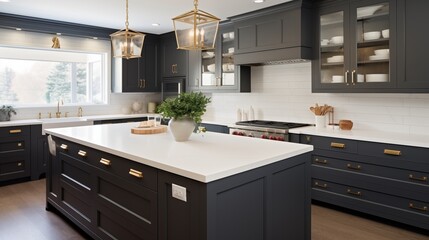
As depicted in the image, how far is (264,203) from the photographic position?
207 cm

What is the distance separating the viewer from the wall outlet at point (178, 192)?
6.02ft

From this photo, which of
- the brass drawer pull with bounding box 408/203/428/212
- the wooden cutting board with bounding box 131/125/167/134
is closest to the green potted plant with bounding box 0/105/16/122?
the wooden cutting board with bounding box 131/125/167/134

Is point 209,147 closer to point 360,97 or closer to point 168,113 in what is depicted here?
point 168,113

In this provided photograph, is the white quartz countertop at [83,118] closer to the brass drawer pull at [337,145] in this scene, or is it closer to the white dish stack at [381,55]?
the brass drawer pull at [337,145]

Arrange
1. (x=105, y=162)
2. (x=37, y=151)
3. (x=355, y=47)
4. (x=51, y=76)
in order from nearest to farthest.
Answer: (x=105, y=162)
(x=355, y=47)
(x=37, y=151)
(x=51, y=76)

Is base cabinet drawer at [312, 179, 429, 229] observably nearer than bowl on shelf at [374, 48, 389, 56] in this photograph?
Yes

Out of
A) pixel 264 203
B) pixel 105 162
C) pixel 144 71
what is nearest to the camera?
pixel 264 203

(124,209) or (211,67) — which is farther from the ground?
(211,67)

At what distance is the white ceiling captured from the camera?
4.20 m

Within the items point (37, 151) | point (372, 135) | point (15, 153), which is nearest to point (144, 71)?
point (37, 151)

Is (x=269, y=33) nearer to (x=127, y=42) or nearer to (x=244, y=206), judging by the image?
(x=127, y=42)

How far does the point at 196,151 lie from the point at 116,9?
308 cm

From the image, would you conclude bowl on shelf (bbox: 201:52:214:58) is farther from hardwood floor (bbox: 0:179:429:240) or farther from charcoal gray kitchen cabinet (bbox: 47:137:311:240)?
charcoal gray kitchen cabinet (bbox: 47:137:311:240)

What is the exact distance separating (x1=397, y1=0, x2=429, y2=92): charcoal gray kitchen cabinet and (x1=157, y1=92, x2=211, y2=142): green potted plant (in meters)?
2.13
